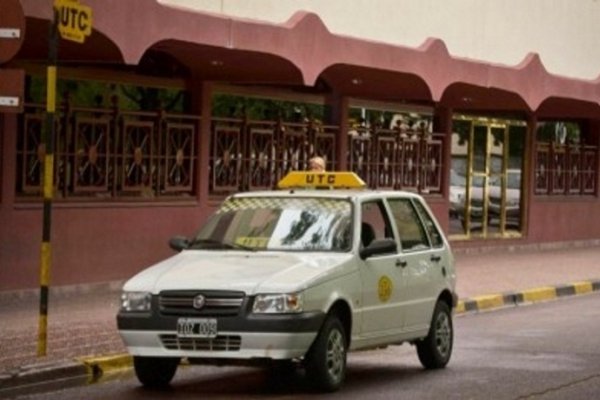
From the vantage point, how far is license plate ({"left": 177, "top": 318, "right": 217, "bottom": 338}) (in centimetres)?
1230

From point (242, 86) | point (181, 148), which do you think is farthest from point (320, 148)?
point (181, 148)

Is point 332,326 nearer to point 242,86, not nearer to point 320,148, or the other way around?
point 242,86

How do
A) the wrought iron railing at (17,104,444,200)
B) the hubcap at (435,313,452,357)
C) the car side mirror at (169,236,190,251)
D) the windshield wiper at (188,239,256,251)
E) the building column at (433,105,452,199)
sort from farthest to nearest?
1. the building column at (433,105,452,199)
2. the wrought iron railing at (17,104,444,200)
3. the hubcap at (435,313,452,357)
4. the car side mirror at (169,236,190,251)
5. the windshield wiper at (188,239,256,251)

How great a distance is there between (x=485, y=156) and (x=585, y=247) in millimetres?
4727

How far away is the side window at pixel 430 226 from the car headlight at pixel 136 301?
3.20 meters

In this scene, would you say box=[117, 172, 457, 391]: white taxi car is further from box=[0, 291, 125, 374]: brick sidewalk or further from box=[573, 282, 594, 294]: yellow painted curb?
box=[573, 282, 594, 294]: yellow painted curb

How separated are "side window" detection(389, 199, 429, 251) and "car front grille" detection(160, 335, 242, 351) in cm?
246

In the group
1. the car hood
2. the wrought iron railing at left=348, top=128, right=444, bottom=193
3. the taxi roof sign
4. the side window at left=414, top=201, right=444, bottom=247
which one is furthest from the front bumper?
Answer: the wrought iron railing at left=348, top=128, right=444, bottom=193

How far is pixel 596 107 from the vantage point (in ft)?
113

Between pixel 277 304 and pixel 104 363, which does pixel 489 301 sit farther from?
pixel 277 304

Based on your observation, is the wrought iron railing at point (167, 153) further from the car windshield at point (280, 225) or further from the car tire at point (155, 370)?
the car tire at point (155, 370)

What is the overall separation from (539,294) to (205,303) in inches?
478

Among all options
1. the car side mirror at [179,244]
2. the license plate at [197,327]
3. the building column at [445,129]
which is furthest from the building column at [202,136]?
the license plate at [197,327]

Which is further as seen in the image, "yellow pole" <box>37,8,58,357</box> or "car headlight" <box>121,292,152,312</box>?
"yellow pole" <box>37,8,58,357</box>
